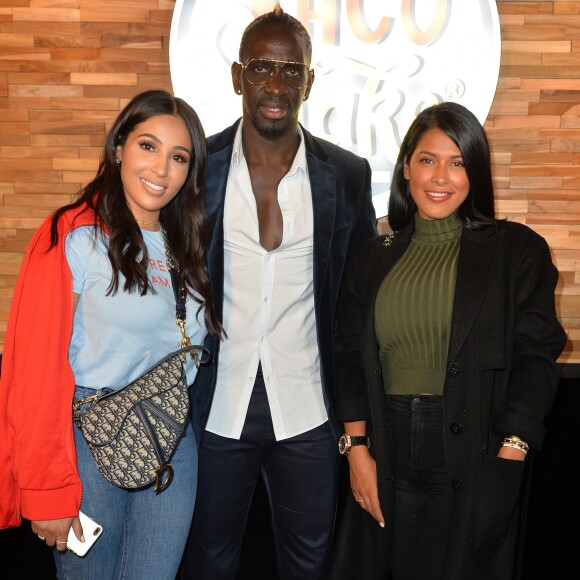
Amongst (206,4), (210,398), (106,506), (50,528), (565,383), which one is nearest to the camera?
(50,528)

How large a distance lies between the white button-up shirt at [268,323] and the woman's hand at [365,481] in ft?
0.75

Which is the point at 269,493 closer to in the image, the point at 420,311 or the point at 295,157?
the point at 420,311

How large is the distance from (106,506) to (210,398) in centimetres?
59

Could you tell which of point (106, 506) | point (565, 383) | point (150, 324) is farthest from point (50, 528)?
point (565, 383)

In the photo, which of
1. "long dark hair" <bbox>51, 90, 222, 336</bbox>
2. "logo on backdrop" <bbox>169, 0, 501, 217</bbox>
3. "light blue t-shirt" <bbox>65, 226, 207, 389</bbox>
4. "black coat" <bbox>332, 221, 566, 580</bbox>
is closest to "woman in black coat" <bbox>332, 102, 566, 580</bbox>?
"black coat" <bbox>332, 221, 566, 580</bbox>

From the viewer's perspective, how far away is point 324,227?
2.46 metres

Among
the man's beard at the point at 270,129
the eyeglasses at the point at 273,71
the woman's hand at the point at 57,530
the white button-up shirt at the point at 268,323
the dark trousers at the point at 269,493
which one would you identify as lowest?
the dark trousers at the point at 269,493

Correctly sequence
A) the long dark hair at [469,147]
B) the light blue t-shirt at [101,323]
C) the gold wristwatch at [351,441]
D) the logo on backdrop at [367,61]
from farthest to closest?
the logo on backdrop at [367,61], the gold wristwatch at [351,441], the long dark hair at [469,147], the light blue t-shirt at [101,323]

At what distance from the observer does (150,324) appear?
1.93 m

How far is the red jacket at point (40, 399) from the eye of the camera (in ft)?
5.73

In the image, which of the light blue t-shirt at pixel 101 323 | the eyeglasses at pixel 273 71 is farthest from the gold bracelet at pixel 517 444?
the eyeglasses at pixel 273 71

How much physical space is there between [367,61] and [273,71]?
3.32ft

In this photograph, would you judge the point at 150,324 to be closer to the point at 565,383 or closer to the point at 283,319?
the point at 283,319

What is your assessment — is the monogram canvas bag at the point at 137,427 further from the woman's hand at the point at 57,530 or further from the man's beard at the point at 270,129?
the man's beard at the point at 270,129
